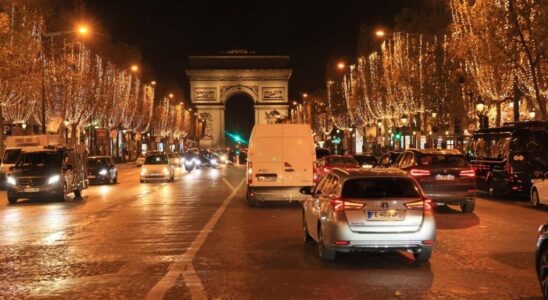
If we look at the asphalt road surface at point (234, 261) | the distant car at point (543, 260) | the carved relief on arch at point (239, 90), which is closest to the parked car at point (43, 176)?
the asphalt road surface at point (234, 261)

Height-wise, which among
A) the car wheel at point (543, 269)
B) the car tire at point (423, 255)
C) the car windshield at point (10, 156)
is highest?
the car windshield at point (10, 156)

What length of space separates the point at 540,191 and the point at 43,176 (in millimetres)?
15559

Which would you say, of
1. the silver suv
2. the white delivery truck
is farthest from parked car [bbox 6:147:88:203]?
the silver suv

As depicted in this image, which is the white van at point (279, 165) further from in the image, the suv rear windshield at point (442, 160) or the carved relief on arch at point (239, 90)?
the carved relief on arch at point (239, 90)

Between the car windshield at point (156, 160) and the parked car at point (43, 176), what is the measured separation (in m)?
12.4

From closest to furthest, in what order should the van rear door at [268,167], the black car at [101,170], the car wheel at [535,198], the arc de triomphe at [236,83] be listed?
1. the van rear door at [268,167]
2. the car wheel at [535,198]
3. the black car at [101,170]
4. the arc de triomphe at [236,83]

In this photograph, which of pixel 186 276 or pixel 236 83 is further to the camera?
pixel 236 83

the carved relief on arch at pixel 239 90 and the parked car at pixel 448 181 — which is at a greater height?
the carved relief on arch at pixel 239 90

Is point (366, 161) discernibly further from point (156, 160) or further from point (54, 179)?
point (54, 179)

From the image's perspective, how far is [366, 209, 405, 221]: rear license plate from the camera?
1081 cm

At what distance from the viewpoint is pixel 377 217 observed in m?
10.8

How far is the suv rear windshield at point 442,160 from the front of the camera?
65.3 feet

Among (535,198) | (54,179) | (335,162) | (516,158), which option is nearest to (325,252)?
(535,198)

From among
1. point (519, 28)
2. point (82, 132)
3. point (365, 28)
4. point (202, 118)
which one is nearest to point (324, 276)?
point (519, 28)
